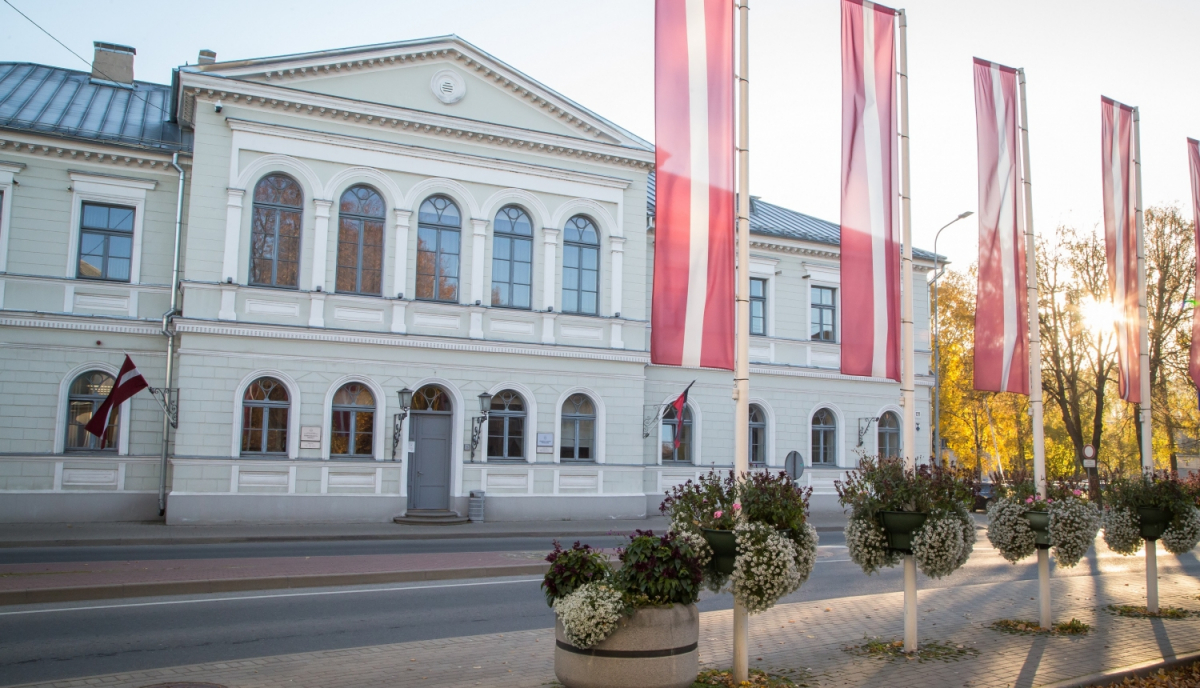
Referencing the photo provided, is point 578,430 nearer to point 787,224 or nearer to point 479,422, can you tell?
point 479,422

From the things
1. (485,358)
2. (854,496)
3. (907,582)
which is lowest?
(907,582)

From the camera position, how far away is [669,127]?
9.05 meters

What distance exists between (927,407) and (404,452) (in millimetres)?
20957

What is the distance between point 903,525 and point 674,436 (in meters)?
19.6

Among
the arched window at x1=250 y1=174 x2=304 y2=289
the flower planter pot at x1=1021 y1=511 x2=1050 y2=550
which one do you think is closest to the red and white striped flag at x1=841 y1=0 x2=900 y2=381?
the flower planter pot at x1=1021 y1=511 x2=1050 y2=550

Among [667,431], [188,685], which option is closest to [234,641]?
[188,685]

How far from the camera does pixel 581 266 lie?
1040 inches

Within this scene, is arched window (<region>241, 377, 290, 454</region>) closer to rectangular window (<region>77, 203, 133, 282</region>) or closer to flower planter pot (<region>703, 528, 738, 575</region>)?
rectangular window (<region>77, 203, 133, 282</region>)

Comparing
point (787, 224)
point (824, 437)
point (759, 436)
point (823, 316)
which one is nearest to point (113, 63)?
point (787, 224)

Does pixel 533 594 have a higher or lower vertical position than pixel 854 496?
lower

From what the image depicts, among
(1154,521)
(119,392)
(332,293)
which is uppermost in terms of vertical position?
(332,293)

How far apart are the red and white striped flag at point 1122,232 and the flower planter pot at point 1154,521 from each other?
4.21 meters

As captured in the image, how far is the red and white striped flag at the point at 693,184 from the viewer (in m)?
8.89

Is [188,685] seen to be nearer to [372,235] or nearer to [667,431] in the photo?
[372,235]
